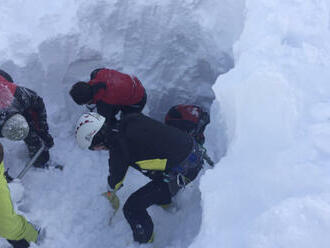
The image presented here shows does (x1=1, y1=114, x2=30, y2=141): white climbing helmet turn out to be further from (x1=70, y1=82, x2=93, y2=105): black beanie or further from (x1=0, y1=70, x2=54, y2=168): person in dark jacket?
(x1=70, y1=82, x2=93, y2=105): black beanie

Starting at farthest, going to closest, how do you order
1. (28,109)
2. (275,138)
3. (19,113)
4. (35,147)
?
1. (35,147)
2. (28,109)
3. (19,113)
4. (275,138)

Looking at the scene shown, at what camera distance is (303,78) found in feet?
9.47

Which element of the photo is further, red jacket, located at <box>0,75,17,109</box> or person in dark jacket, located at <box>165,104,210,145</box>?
person in dark jacket, located at <box>165,104,210,145</box>

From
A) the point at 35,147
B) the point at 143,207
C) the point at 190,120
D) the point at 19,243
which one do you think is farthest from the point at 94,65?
the point at 19,243

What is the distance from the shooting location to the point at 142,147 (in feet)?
9.30

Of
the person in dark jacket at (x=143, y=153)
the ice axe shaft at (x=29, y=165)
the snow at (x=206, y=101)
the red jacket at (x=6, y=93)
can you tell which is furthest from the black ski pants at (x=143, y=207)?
the red jacket at (x=6, y=93)

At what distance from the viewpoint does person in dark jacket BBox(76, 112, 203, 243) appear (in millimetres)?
2822

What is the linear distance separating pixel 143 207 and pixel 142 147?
0.69 meters

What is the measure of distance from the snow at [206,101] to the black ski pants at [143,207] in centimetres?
27

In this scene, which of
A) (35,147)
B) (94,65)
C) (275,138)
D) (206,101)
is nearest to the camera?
(275,138)

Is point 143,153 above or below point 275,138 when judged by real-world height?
below

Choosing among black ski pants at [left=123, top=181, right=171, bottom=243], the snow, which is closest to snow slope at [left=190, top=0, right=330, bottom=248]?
the snow

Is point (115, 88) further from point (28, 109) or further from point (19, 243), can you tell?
point (19, 243)

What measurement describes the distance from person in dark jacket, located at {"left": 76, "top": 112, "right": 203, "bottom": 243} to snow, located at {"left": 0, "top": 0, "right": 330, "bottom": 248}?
0.38 meters
